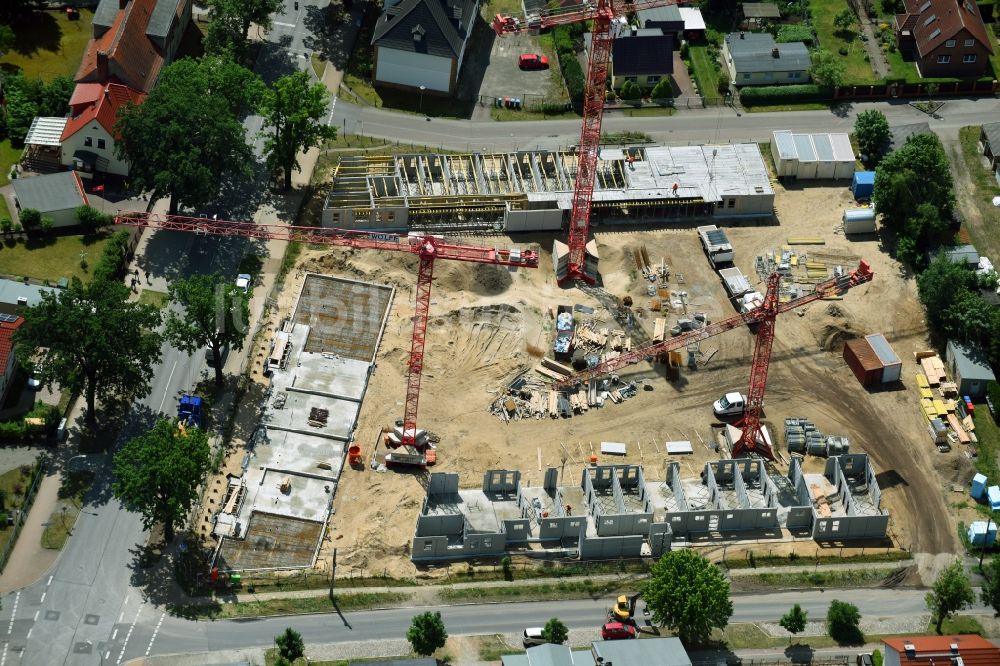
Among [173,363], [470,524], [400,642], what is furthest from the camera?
[173,363]

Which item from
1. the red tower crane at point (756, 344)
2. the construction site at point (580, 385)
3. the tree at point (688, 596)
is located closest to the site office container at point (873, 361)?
the construction site at point (580, 385)

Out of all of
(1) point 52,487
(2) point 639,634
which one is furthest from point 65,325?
(2) point 639,634

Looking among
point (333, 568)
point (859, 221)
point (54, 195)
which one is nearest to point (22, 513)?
point (333, 568)

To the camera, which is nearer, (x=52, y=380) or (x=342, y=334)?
(x=52, y=380)

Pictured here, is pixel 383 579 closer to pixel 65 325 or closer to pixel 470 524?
pixel 470 524

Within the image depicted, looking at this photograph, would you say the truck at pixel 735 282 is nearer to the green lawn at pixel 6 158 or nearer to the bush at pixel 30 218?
the bush at pixel 30 218

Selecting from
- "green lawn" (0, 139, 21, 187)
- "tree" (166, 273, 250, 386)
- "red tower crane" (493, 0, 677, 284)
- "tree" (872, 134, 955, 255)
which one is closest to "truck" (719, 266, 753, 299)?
"red tower crane" (493, 0, 677, 284)
